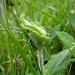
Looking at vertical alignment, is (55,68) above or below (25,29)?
below

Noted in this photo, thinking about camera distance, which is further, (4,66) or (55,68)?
(4,66)

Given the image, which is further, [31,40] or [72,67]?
[72,67]

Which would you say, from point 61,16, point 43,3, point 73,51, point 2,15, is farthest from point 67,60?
point 43,3

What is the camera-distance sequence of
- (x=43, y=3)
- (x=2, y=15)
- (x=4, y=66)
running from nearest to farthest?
(x=2, y=15)
(x=4, y=66)
(x=43, y=3)

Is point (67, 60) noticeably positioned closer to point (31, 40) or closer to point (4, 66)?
point (31, 40)

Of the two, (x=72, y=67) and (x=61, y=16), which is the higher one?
(x=61, y=16)

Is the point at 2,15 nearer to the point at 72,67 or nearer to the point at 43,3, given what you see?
the point at 72,67

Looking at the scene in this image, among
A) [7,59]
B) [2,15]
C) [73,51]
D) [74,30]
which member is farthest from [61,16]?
[73,51]

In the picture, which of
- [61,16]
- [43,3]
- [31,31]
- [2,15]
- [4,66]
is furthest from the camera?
[43,3]

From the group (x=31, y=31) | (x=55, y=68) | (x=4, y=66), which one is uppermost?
(x=31, y=31)

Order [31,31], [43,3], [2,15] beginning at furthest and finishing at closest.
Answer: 1. [43,3]
2. [2,15]
3. [31,31]
